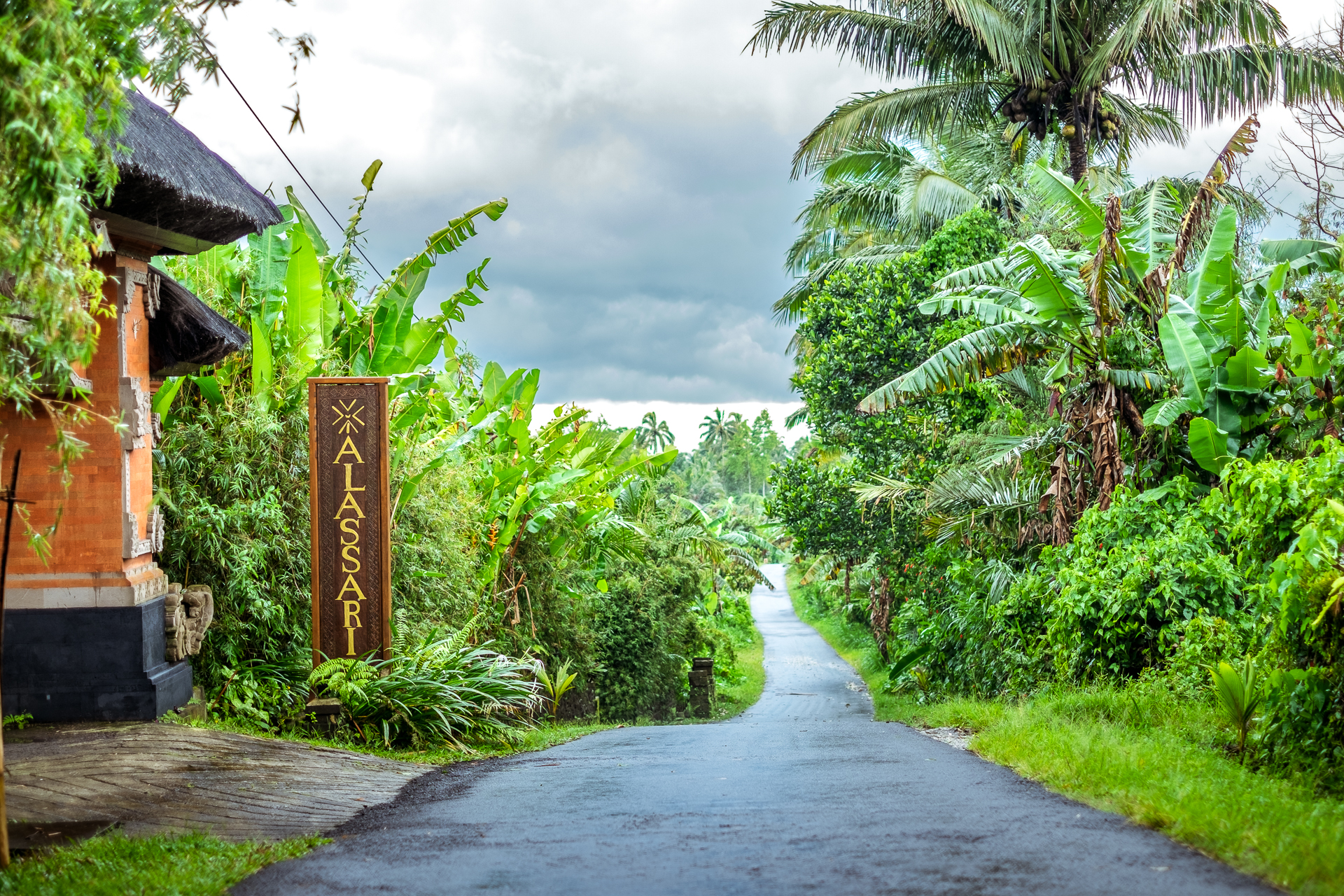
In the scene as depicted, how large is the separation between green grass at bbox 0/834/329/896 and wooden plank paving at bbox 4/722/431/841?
301 millimetres

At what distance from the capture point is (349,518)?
27.6ft

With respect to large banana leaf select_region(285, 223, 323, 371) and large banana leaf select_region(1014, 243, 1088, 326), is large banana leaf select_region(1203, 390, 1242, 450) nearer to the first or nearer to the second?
large banana leaf select_region(1014, 243, 1088, 326)

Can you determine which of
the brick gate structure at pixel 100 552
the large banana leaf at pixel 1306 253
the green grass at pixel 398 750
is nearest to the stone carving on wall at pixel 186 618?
the brick gate structure at pixel 100 552

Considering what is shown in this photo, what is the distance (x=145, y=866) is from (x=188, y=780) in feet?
5.85

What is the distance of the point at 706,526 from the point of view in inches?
837

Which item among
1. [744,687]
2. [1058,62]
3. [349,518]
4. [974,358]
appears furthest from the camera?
[744,687]

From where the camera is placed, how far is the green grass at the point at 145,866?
393cm

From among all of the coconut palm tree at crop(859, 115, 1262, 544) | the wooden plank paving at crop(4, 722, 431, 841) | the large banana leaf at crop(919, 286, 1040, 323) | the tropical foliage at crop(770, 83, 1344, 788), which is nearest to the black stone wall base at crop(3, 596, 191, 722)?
the wooden plank paving at crop(4, 722, 431, 841)

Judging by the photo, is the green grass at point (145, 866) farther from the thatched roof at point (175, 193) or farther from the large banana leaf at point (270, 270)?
the large banana leaf at point (270, 270)

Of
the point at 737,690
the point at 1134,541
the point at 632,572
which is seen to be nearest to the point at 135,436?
the point at 1134,541

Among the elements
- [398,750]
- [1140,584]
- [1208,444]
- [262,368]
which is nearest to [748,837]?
[398,750]

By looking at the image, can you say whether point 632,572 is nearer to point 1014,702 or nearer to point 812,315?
point 812,315

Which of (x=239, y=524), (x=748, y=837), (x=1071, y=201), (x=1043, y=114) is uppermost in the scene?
(x=1043, y=114)

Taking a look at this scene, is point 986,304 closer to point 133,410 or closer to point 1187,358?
point 1187,358
